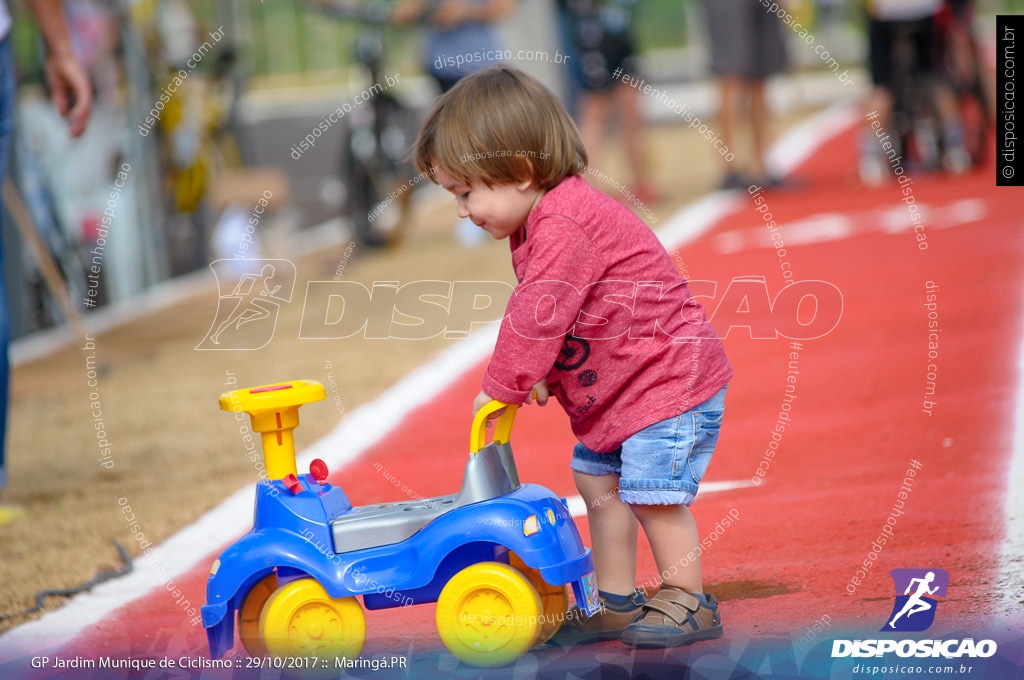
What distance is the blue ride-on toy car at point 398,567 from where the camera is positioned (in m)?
2.34

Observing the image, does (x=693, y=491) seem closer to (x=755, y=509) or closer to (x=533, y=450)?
(x=755, y=509)

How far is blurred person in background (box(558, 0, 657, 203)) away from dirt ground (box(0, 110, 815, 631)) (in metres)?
1.18

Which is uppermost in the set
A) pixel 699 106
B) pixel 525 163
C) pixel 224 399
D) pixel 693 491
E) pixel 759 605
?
pixel 699 106

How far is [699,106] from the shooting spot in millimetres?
16297

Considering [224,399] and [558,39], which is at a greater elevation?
[558,39]

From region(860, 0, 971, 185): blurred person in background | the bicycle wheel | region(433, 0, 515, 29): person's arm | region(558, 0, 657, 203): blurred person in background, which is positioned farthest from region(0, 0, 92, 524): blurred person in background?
region(860, 0, 971, 185): blurred person in background

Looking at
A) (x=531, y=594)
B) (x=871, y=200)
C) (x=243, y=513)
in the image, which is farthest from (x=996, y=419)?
(x=871, y=200)

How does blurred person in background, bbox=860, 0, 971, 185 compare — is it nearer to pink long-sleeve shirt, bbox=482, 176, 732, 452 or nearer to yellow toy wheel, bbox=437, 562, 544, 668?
pink long-sleeve shirt, bbox=482, 176, 732, 452

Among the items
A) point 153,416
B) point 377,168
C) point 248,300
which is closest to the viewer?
point 153,416

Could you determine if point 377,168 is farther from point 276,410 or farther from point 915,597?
point 915,597

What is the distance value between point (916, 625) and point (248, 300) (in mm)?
5729

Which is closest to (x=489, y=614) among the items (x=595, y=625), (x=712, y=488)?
(x=595, y=625)

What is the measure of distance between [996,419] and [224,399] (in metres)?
2.45

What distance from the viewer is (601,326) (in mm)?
2484
